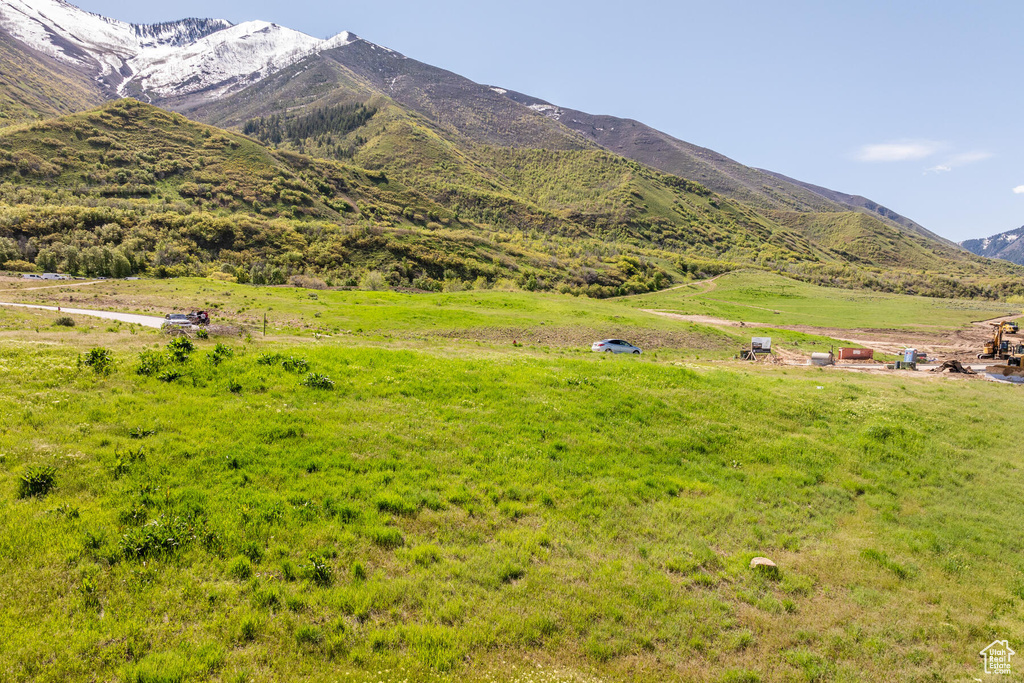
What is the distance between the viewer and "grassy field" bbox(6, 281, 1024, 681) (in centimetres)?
655

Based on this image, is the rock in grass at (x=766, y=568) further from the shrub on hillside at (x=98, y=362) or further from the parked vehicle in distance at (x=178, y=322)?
the parked vehicle in distance at (x=178, y=322)

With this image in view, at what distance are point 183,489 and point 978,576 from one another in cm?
1748

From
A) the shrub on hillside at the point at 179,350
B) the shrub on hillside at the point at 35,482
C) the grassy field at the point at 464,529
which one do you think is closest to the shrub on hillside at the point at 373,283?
the grassy field at the point at 464,529

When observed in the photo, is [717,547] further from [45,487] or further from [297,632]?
[45,487]

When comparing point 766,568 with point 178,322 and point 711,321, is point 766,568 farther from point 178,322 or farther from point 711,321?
point 711,321

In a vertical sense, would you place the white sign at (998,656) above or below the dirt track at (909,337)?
below

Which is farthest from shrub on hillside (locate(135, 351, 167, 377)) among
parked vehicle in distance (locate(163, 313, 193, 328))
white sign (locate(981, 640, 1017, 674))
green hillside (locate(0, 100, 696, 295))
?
green hillside (locate(0, 100, 696, 295))

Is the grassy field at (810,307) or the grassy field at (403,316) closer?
the grassy field at (403,316)

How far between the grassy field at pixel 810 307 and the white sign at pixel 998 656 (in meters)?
66.2

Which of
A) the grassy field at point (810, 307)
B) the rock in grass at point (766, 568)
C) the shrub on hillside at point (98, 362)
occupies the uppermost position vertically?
the grassy field at point (810, 307)

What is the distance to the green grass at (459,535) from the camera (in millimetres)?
6539

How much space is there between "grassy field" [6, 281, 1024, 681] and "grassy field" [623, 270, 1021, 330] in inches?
2366

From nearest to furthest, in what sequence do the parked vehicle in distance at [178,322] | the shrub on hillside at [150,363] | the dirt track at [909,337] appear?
the shrub on hillside at [150,363] → the parked vehicle in distance at [178,322] → the dirt track at [909,337]

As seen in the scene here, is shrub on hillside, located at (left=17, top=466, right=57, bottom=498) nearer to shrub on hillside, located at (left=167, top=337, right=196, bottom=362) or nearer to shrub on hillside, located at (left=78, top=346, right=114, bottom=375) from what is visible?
shrub on hillside, located at (left=78, top=346, right=114, bottom=375)
